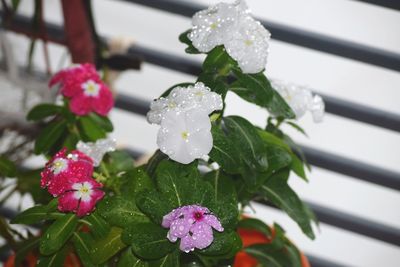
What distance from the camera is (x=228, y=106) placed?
2438mm

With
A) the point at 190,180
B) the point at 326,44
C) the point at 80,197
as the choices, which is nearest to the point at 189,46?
the point at 190,180

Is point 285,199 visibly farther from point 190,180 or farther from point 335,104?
point 335,104

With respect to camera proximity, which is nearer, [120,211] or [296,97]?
[120,211]

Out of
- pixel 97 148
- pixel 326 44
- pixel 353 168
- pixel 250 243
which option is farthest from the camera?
pixel 353 168

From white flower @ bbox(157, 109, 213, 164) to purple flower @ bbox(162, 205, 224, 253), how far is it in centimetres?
11

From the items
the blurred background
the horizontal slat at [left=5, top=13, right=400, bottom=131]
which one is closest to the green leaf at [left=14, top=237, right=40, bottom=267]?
the blurred background

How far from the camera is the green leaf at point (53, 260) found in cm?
133

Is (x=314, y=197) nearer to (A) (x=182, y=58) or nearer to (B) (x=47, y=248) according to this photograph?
(A) (x=182, y=58)

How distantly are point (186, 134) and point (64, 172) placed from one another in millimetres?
301

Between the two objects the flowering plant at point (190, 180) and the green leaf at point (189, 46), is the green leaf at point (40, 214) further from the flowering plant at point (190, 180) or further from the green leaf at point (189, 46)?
the green leaf at point (189, 46)

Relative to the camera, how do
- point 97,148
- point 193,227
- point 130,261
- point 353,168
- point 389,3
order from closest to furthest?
point 193,227 < point 130,261 < point 97,148 < point 389,3 < point 353,168

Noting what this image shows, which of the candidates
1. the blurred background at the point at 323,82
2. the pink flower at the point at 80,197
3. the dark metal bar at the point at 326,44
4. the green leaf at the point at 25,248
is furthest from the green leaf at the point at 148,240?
the dark metal bar at the point at 326,44

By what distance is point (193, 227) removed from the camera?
3.78 feet

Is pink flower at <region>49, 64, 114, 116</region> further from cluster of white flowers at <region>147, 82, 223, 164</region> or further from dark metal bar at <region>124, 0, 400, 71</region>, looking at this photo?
dark metal bar at <region>124, 0, 400, 71</region>
